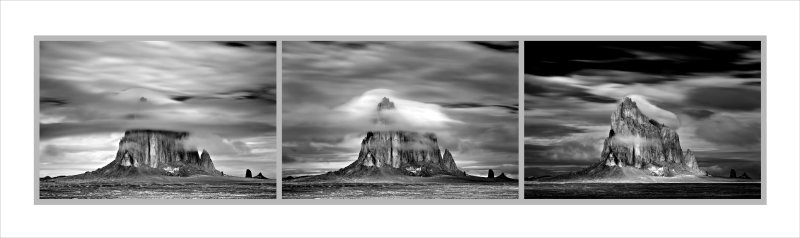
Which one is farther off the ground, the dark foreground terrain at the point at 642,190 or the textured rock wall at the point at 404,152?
the textured rock wall at the point at 404,152

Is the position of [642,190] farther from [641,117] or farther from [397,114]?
[397,114]

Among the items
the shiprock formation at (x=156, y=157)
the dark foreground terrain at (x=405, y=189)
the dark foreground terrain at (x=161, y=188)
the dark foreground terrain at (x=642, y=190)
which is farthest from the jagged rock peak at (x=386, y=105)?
the shiprock formation at (x=156, y=157)

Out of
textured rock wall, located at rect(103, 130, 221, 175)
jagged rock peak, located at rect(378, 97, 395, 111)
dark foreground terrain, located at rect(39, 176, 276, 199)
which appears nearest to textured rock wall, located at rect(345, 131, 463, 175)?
jagged rock peak, located at rect(378, 97, 395, 111)

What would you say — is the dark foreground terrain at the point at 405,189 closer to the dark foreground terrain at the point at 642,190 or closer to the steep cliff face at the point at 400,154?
the steep cliff face at the point at 400,154

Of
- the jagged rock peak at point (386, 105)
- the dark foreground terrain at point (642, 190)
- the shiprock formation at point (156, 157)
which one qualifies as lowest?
the dark foreground terrain at point (642, 190)

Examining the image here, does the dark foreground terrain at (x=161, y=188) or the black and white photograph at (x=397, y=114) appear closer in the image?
the black and white photograph at (x=397, y=114)

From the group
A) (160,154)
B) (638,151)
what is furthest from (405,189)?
(160,154)
